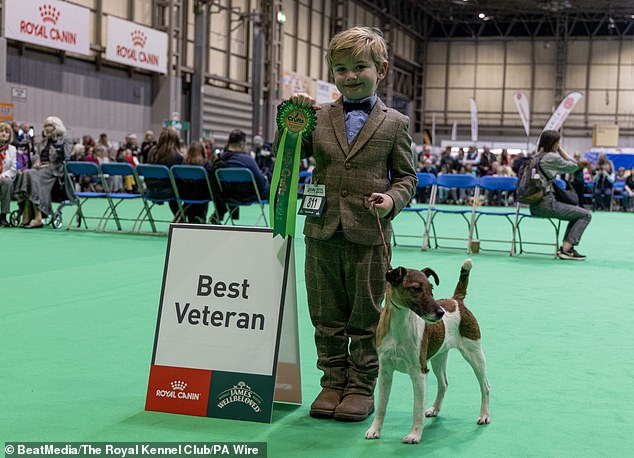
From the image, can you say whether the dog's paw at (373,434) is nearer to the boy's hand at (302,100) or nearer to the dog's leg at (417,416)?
the dog's leg at (417,416)

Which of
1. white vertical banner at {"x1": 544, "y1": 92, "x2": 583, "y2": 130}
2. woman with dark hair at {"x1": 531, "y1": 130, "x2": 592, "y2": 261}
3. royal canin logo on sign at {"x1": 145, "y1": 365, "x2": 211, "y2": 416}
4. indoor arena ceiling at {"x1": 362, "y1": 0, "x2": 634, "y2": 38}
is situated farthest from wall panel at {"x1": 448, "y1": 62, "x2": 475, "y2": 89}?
royal canin logo on sign at {"x1": 145, "y1": 365, "x2": 211, "y2": 416}

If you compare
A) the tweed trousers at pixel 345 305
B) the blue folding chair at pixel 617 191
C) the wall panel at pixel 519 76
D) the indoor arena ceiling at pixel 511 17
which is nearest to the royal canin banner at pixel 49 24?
the blue folding chair at pixel 617 191

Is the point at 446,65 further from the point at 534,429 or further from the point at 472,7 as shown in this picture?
the point at 534,429

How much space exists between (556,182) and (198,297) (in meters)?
6.48

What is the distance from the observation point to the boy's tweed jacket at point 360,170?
2.89m

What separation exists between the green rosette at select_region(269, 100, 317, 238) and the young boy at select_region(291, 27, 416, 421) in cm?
5

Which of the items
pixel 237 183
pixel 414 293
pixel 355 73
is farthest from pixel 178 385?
pixel 237 183

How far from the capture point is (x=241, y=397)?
285cm

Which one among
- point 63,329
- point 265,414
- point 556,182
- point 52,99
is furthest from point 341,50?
point 52,99

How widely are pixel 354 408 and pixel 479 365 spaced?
478 mm

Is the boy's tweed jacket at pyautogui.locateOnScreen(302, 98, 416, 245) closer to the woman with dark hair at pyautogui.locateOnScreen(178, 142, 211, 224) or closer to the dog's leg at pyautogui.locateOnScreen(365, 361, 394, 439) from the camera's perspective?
the dog's leg at pyautogui.locateOnScreen(365, 361, 394, 439)

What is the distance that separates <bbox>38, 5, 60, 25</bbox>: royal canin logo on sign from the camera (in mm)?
16188

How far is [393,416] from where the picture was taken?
2.97 metres

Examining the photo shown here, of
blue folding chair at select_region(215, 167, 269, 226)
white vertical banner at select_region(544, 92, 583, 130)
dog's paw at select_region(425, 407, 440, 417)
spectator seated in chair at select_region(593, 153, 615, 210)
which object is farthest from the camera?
white vertical banner at select_region(544, 92, 583, 130)
